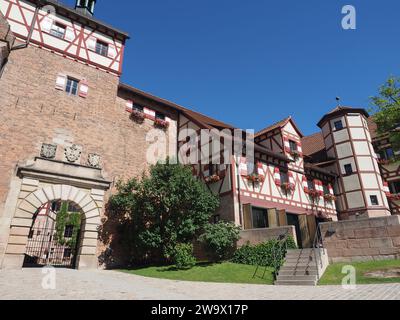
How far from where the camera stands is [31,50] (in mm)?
16156

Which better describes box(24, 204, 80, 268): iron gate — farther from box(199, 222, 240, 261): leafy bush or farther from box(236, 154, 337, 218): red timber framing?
box(236, 154, 337, 218): red timber framing

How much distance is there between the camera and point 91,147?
1641 centimetres

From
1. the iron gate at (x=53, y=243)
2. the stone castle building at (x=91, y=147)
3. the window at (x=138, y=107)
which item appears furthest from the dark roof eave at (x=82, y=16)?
the iron gate at (x=53, y=243)

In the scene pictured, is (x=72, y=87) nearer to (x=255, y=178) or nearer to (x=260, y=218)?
(x=255, y=178)

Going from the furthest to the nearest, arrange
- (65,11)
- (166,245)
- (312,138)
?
(312,138), (65,11), (166,245)

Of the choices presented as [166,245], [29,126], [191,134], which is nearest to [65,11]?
[29,126]

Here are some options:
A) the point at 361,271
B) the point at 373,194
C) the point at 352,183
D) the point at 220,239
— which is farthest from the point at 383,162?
the point at 220,239

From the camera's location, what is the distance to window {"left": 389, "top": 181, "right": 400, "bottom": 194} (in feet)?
80.9

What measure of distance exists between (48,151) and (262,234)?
455 inches

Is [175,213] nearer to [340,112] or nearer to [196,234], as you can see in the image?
[196,234]

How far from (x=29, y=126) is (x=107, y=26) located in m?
8.75

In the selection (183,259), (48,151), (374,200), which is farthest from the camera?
(374,200)

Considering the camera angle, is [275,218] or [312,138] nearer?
[275,218]

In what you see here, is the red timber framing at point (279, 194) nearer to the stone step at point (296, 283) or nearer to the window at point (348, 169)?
the window at point (348, 169)
